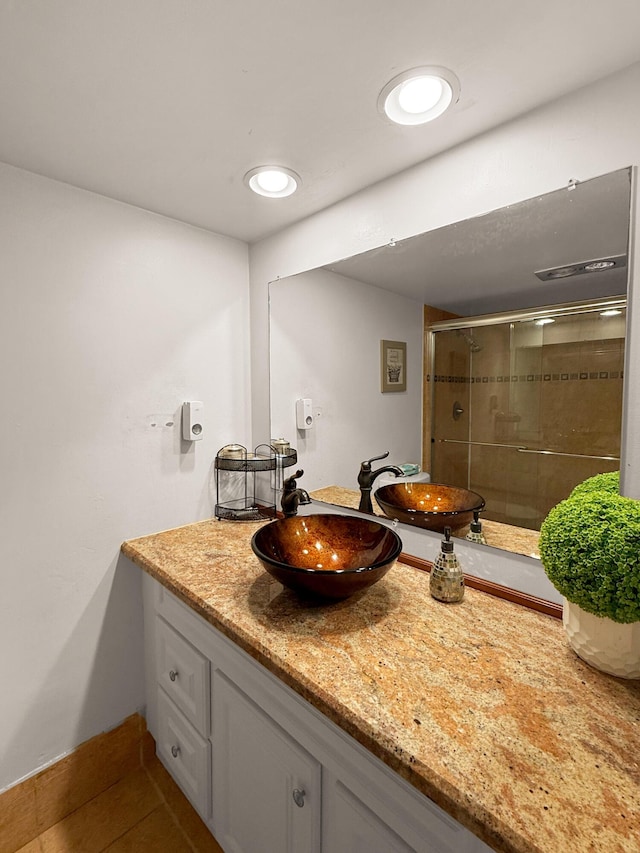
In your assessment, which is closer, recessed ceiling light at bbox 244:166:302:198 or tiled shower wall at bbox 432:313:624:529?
tiled shower wall at bbox 432:313:624:529

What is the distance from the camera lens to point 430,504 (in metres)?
1.29

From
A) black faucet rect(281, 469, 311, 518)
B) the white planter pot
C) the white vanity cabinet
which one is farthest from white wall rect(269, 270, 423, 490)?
the white vanity cabinet

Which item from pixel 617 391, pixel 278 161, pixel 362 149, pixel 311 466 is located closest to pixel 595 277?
pixel 617 391

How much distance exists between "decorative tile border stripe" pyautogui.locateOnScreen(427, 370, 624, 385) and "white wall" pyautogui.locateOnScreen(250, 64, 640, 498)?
4 cm

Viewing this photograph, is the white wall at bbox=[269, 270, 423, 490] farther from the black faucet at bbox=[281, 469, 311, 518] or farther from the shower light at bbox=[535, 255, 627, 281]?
the shower light at bbox=[535, 255, 627, 281]

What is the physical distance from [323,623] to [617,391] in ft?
2.86

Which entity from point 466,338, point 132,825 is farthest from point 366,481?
point 132,825

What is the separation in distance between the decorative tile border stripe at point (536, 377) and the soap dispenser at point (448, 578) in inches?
18.0

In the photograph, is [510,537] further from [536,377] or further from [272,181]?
[272,181]

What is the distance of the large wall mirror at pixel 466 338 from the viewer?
938mm

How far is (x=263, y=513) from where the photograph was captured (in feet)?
5.90

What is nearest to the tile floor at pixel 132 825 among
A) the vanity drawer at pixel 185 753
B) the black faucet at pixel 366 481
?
the vanity drawer at pixel 185 753

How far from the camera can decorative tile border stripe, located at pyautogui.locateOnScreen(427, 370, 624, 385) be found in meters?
0.92

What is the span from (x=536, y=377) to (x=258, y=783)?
1.25 meters
